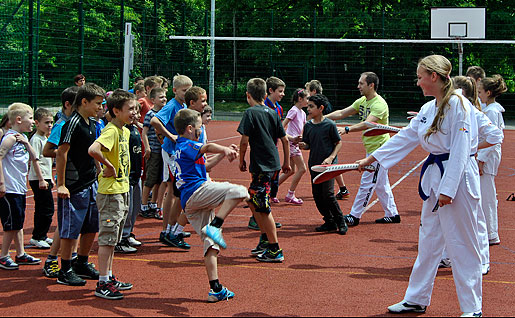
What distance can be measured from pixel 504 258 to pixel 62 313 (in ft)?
16.1

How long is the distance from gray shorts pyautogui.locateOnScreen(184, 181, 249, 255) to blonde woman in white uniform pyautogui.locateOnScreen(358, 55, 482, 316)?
5.35ft

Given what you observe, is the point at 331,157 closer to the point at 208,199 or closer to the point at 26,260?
the point at 208,199

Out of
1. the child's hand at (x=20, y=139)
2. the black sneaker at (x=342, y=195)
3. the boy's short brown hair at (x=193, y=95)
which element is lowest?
the black sneaker at (x=342, y=195)

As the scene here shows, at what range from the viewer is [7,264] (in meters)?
6.67

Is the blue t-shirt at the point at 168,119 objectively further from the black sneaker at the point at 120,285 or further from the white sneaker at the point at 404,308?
the white sneaker at the point at 404,308

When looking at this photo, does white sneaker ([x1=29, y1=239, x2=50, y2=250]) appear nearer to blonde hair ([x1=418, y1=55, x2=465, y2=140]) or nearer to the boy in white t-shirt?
the boy in white t-shirt

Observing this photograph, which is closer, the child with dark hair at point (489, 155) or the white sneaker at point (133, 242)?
the child with dark hair at point (489, 155)

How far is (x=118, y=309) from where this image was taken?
17.9 feet

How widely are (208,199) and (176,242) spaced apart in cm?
196

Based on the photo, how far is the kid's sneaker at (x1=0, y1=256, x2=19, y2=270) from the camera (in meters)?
6.66

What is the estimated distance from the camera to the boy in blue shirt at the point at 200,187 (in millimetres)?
5691

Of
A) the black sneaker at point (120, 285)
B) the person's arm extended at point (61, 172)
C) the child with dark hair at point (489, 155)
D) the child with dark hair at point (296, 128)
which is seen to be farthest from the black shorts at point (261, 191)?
the child with dark hair at point (296, 128)

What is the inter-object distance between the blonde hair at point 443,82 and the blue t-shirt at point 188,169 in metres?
2.18

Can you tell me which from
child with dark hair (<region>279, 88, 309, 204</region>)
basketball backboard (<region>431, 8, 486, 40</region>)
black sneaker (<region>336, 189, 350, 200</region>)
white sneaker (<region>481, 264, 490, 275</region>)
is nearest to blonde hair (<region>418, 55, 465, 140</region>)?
white sneaker (<region>481, 264, 490, 275</region>)
